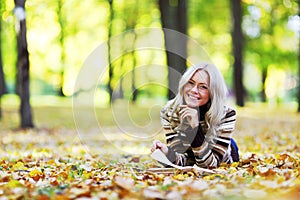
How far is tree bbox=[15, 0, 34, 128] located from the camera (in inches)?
395

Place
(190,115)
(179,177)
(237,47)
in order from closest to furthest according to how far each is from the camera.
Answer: (179,177)
(190,115)
(237,47)

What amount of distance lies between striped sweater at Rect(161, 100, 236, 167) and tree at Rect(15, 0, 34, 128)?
6751 mm

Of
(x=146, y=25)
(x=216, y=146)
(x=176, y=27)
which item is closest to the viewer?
(x=216, y=146)

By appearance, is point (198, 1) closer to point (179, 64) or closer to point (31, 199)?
point (179, 64)

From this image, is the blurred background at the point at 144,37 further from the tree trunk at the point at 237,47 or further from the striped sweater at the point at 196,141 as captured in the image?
the striped sweater at the point at 196,141

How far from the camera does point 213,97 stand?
4043 mm

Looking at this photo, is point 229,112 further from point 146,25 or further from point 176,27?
point 146,25

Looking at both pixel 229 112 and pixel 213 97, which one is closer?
pixel 213 97

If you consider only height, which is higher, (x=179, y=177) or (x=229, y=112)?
(x=229, y=112)

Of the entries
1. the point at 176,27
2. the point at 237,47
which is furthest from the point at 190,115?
the point at 237,47

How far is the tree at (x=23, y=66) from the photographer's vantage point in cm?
1004

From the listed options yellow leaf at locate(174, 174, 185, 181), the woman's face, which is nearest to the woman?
the woman's face

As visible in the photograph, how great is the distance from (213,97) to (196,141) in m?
0.44

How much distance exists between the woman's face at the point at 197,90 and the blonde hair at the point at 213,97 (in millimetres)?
35
